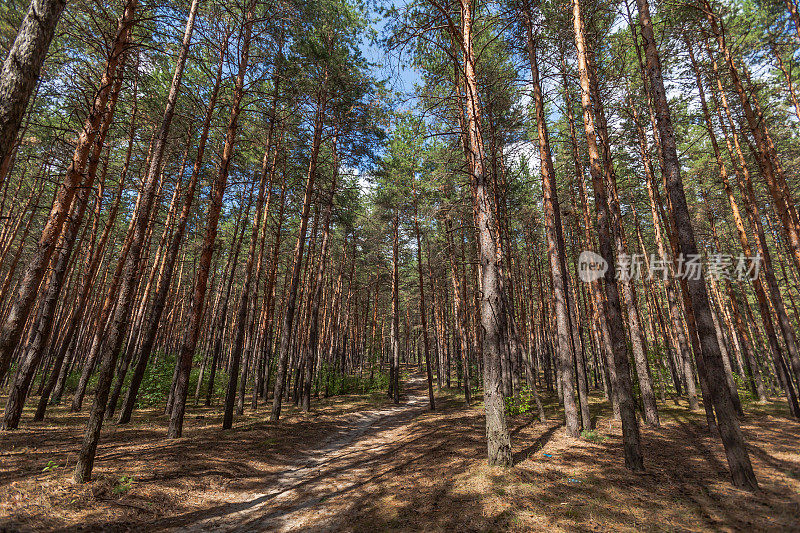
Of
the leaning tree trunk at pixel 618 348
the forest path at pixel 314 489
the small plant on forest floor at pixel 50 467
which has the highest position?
the leaning tree trunk at pixel 618 348

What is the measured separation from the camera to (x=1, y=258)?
17.7 meters

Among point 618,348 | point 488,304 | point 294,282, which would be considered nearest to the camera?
point 618,348

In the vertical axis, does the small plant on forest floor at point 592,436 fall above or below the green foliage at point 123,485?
above

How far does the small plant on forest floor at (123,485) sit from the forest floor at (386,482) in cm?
4

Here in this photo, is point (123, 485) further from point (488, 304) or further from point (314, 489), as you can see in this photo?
point (488, 304)

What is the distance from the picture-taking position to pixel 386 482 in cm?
669

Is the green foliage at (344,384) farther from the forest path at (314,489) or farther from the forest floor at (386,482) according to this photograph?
the forest floor at (386,482)

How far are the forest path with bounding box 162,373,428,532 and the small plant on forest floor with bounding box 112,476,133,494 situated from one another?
3.97 feet

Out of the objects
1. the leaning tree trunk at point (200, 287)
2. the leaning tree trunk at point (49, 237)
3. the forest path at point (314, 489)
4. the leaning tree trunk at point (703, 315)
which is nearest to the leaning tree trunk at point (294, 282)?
the forest path at point (314, 489)

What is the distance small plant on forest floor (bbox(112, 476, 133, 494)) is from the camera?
548 centimetres

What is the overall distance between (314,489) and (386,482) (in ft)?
5.25

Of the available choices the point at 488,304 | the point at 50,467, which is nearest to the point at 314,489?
the point at 50,467

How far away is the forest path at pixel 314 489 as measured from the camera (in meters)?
5.18

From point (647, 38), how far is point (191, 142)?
629 inches
